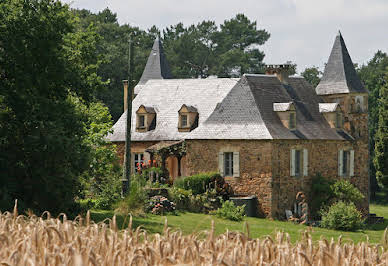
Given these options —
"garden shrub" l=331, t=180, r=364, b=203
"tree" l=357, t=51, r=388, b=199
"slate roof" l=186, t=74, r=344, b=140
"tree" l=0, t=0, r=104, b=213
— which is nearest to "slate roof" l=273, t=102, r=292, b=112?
"slate roof" l=186, t=74, r=344, b=140

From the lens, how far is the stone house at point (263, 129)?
32656 mm

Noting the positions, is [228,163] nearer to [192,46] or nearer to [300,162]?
[300,162]

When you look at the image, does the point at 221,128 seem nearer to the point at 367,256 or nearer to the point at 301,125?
the point at 301,125

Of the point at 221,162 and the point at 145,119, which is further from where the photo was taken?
the point at 145,119

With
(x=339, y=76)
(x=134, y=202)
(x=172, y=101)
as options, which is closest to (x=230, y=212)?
(x=134, y=202)

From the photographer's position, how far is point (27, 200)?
19.7m

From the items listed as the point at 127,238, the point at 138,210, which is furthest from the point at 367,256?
the point at 138,210

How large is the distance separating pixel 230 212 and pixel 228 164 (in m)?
4.92

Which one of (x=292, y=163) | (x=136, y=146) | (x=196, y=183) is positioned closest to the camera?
(x=196, y=183)

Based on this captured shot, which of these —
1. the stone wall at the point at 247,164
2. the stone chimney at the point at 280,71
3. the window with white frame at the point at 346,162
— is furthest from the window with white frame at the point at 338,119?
the stone wall at the point at 247,164

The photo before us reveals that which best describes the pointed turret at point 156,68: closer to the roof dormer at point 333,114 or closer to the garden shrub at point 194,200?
the roof dormer at point 333,114

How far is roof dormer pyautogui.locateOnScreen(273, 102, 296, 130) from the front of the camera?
112 feet

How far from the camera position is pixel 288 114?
34.0m

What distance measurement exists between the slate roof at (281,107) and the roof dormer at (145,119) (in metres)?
6.25
